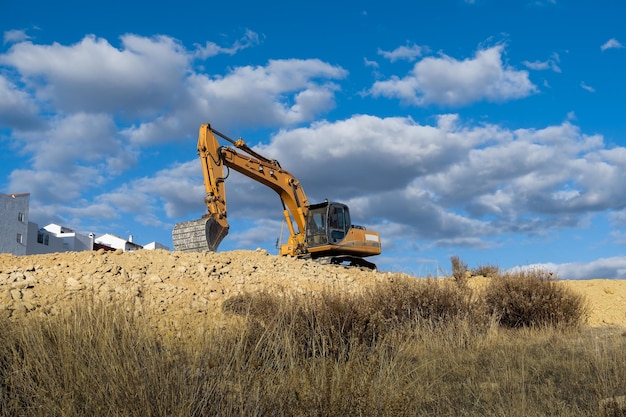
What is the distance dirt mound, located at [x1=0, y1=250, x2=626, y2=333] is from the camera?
9984 mm

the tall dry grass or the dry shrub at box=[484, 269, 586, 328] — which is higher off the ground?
the dry shrub at box=[484, 269, 586, 328]

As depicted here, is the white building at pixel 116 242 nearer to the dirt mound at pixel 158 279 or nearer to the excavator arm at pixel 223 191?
the excavator arm at pixel 223 191

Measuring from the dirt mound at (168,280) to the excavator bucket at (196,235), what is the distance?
815 mm

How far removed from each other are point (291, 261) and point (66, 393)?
42.3 feet

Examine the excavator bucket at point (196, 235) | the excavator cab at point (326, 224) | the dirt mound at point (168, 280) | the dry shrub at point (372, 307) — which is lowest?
the dry shrub at point (372, 307)

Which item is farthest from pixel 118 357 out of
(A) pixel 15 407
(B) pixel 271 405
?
(B) pixel 271 405

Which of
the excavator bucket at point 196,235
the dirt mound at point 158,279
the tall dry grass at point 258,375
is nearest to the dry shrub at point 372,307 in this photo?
the tall dry grass at point 258,375

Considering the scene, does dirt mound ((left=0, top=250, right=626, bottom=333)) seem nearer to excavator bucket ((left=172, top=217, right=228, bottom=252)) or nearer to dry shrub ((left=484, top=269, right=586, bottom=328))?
excavator bucket ((left=172, top=217, right=228, bottom=252))

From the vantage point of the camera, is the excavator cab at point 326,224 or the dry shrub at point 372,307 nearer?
the dry shrub at point 372,307

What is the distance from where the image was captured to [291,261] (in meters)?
17.1

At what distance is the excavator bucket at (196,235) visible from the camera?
1678 cm

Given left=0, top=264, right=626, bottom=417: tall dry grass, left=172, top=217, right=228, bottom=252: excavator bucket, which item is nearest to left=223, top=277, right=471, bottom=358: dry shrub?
left=0, top=264, right=626, bottom=417: tall dry grass

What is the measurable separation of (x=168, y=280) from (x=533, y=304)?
7.97 meters

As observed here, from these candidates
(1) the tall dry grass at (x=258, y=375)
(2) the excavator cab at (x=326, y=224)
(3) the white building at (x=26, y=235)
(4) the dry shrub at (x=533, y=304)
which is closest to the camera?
(1) the tall dry grass at (x=258, y=375)
